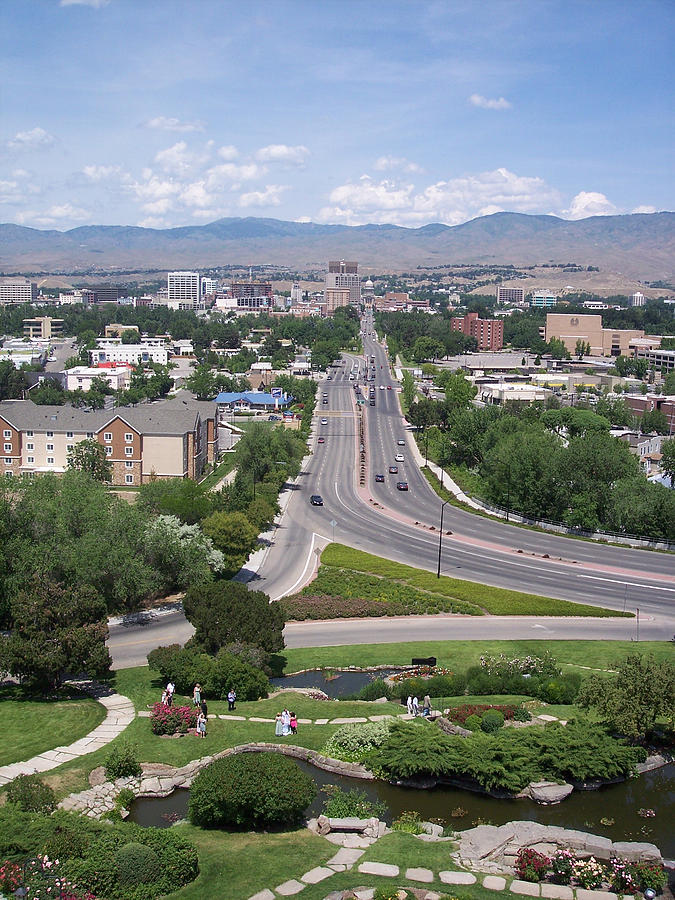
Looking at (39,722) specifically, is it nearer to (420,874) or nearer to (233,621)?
(233,621)

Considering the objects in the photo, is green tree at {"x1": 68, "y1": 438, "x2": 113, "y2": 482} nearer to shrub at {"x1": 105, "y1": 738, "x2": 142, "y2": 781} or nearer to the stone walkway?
the stone walkway

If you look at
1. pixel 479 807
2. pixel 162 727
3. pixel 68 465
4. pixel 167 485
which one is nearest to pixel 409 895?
pixel 479 807

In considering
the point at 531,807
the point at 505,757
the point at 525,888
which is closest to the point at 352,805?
the point at 505,757

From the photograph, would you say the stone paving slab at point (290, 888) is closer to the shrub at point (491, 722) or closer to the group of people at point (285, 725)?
the group of people at point (285, 725)

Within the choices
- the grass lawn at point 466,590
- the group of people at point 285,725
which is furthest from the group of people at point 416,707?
the grass lawn at point 466,590

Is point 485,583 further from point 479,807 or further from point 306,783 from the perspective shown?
point 306,783

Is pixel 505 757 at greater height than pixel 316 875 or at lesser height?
lesser

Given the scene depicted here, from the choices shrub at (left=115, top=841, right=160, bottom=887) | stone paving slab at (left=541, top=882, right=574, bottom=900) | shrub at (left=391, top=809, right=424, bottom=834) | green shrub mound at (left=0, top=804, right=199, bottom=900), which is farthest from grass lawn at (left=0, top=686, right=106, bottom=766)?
stone paving slab at (left=541, top=882, right=574, bottom=900)
